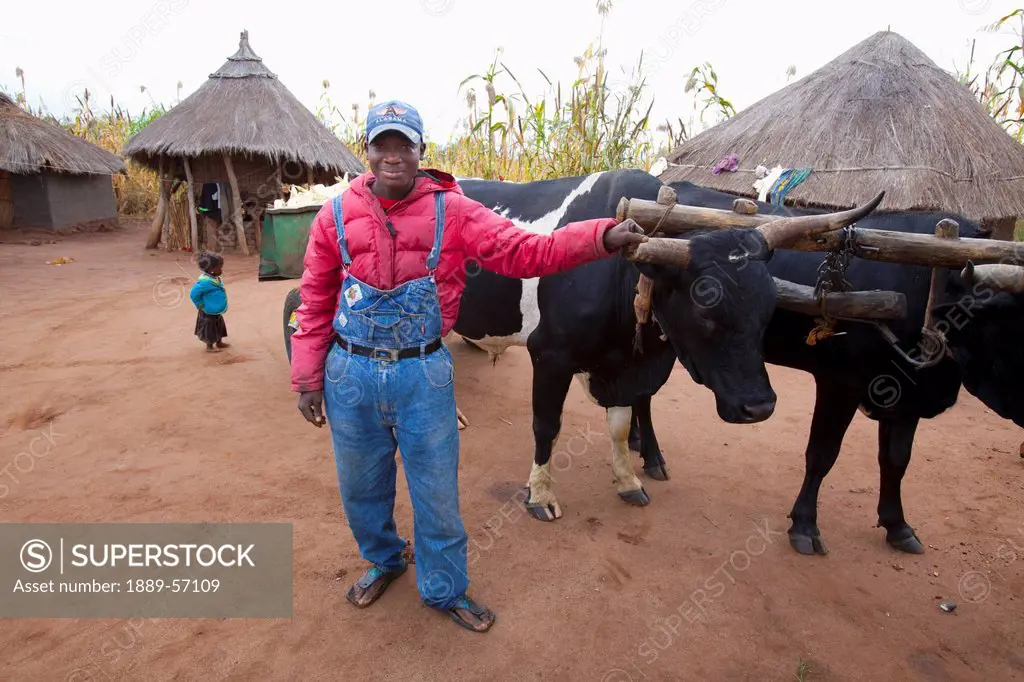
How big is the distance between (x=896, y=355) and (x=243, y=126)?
1143 centimetres

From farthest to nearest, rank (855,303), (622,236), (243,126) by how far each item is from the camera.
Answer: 1. (243,126)
2. (855,303)
3. (622,236)

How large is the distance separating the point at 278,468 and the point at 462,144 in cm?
758

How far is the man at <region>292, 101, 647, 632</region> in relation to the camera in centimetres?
209

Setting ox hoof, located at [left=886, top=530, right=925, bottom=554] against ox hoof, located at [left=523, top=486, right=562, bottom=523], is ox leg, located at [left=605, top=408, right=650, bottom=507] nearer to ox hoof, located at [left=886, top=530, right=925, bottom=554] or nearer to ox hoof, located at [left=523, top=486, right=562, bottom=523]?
ox hoof, located at [left=523, top=486, right=562, bottom=523]

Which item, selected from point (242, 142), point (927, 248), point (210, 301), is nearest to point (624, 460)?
point (927, 248)

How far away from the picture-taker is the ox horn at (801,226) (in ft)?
7.17

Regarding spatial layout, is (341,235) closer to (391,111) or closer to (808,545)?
(391,111)

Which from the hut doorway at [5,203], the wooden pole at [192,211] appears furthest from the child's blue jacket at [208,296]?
the hut doorway at [5,203]

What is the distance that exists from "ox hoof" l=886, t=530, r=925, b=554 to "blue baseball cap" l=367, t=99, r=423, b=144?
9.99ft

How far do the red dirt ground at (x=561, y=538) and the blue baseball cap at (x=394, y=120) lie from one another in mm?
1899

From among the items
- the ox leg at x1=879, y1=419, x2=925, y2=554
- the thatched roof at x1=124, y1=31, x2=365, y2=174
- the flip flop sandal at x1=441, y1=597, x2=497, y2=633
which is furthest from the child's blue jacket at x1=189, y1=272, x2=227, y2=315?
the thatched roof at x1=124, y1=31, x2=365, y2=174

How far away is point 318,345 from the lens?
91.0 inches

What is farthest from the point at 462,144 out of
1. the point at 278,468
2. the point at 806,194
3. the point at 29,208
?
the point at 29,208

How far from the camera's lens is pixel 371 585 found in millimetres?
2695
